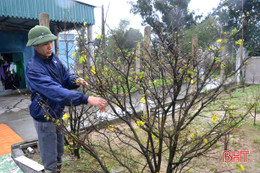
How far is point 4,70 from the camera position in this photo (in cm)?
1077

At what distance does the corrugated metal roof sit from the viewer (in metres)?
7.36

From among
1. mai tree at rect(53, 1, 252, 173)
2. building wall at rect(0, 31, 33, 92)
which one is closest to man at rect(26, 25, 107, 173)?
mai tree at rect(53, 1, 252, 173)

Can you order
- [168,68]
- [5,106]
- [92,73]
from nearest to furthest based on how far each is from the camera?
[92,73] < [168,68] < [5,106]

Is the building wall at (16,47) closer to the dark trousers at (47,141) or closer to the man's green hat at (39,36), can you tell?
the man's green hat at (39,36)

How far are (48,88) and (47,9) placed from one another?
291 inches

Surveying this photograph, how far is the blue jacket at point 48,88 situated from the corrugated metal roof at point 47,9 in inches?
195

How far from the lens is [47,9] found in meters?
8.23

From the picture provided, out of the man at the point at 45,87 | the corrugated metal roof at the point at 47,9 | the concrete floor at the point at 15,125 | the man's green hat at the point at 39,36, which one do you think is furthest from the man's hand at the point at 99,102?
the corrugated metal roof at the point at 47,9

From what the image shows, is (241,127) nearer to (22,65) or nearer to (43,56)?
(43,56)

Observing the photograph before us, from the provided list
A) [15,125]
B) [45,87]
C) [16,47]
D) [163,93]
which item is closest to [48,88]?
[45,87]

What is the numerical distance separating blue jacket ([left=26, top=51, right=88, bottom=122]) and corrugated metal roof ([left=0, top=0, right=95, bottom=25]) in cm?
496

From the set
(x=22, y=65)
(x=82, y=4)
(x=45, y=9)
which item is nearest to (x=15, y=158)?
(x=45, y=9)

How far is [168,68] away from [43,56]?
1394 millimetres

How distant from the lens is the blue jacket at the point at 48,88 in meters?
1.91
